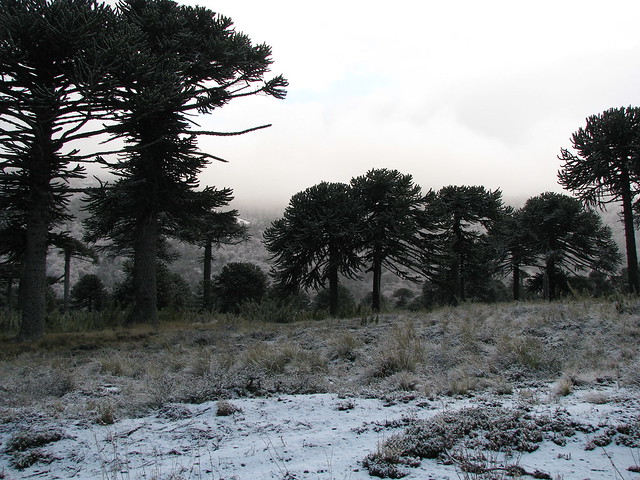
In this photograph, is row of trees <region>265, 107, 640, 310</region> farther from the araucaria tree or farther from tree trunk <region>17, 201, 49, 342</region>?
tree trunk <region>17, 201, 49, 342</region>

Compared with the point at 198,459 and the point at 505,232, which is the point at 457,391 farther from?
the point at 505,232

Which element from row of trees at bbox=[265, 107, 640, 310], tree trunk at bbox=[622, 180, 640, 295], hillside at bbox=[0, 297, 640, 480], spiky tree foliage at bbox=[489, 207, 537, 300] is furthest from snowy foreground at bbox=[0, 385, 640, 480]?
spiky tree foliage at bbox=[489, 207, 537, 300]

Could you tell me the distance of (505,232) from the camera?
78.1 feet

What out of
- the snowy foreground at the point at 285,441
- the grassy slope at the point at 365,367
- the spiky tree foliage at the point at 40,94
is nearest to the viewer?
the snowy foreground at the point at 285,441

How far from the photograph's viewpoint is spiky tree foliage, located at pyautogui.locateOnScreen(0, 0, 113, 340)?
8.10 metres

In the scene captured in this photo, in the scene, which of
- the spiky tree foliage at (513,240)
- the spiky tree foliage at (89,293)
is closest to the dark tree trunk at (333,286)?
the spiky tree foliage at (513,240)

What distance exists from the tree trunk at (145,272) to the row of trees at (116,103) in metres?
0.03

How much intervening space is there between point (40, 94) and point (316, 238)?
1111 cm

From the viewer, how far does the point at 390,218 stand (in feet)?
58.4

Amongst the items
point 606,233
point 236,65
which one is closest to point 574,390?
point 236,65

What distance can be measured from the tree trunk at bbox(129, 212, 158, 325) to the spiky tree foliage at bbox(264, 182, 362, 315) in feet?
19.9

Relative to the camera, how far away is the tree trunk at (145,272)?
12.7m

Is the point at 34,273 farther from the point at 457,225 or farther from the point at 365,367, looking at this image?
the point at 457,225

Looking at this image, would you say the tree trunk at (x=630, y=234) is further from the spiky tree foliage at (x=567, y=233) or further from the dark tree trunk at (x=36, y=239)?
the dark tree trunk at (x=36, y=239)
